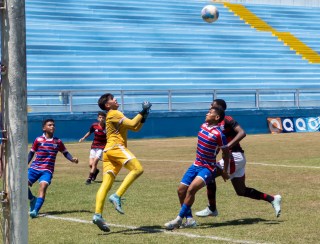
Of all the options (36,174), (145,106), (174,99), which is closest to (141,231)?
(145,106)

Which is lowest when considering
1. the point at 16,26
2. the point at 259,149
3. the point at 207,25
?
the point at 259,149

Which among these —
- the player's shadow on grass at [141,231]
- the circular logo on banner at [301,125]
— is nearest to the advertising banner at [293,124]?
the circular logo on banner at [301,125]

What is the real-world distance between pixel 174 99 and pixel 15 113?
2726 cm

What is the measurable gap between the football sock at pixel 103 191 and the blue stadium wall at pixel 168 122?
65.8ft

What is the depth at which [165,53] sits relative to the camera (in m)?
42.7

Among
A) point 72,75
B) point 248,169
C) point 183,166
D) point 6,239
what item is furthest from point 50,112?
point 6,239

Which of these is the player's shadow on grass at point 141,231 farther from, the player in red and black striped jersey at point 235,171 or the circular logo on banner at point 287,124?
the circular logo on banner at point 287,124

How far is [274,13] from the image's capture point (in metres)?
50.7

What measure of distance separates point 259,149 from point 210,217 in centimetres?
1448

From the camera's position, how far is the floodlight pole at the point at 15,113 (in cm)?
557

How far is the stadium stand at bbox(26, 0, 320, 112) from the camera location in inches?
1399

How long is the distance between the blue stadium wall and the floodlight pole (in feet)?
81.3

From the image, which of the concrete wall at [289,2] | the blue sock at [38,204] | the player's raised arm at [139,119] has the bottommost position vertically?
the blue sock at [38,204]

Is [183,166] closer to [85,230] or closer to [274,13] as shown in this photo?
[85,230]
